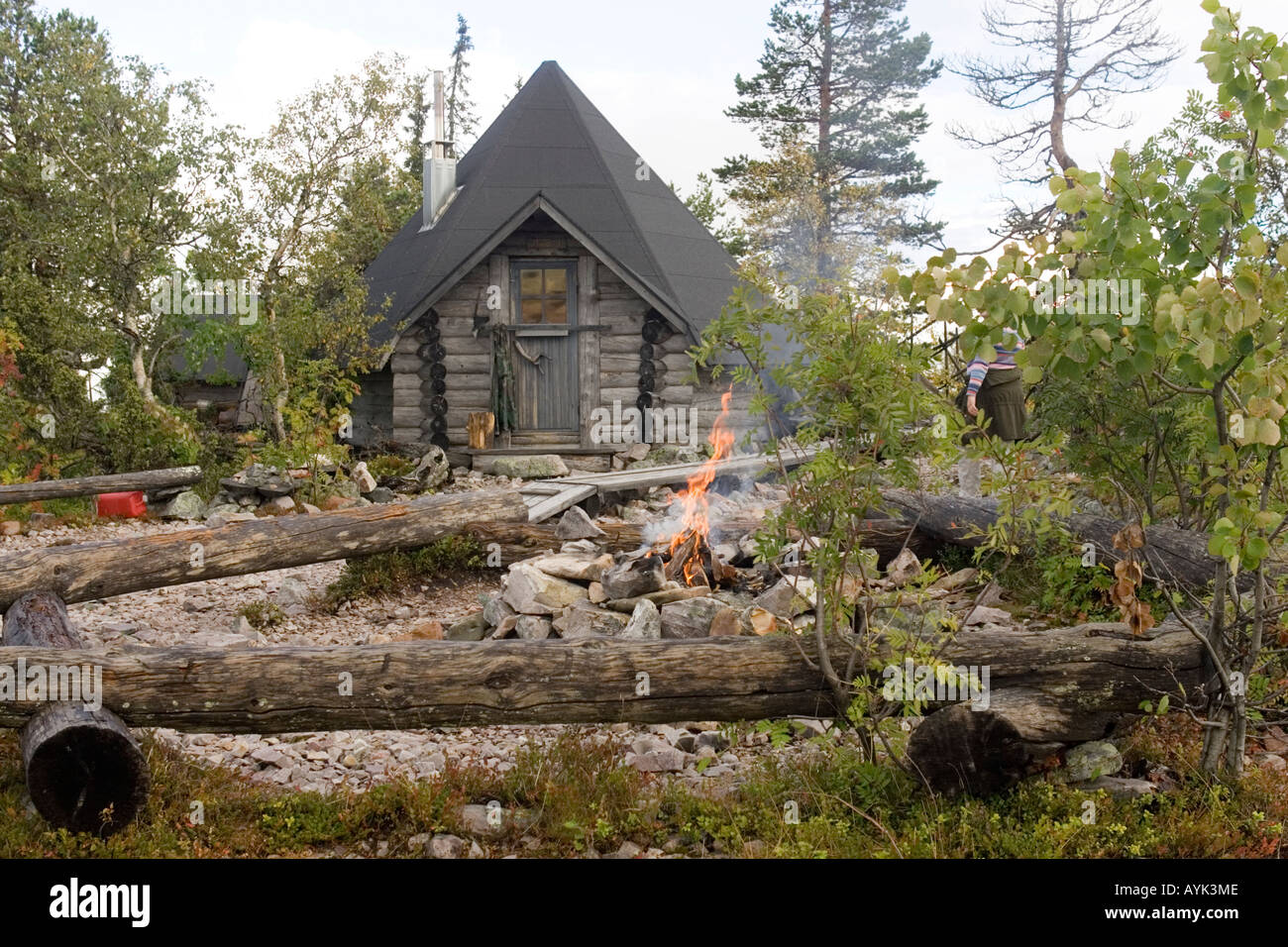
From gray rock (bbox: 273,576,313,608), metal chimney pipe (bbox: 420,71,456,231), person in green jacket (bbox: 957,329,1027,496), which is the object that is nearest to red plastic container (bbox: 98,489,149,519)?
gray rock (bbox: 273,576,313,608)

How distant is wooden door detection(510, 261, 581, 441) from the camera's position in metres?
17.1

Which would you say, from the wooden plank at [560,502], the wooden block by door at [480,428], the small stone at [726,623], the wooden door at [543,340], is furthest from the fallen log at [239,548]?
the wooden door at [543,340]

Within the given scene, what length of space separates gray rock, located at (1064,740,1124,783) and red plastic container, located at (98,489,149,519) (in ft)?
39.8

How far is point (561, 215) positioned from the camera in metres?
16.1

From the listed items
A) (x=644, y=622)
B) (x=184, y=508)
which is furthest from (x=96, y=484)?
(x=644, y=622)

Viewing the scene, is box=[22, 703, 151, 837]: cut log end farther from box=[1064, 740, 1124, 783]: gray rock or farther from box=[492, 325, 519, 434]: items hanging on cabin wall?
box=[492, 325, 519, 434]: items hanging on cabin wall

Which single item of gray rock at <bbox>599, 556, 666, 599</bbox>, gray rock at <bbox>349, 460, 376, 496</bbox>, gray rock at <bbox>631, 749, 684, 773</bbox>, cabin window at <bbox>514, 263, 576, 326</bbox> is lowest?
gray rock at <bbox>631, 749, 684, 773</bbox>

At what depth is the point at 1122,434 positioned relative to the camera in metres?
6.43

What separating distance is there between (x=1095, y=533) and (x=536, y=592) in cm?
431

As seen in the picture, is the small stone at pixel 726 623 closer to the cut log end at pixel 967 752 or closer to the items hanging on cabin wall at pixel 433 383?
the cut log end at pixel 967 752

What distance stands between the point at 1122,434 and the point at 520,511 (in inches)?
224

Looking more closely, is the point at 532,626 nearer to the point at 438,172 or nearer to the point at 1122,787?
the point at 1122,787
